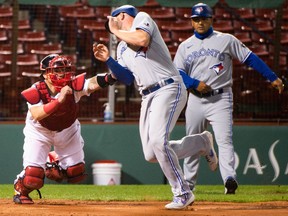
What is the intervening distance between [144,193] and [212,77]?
61.7 inches

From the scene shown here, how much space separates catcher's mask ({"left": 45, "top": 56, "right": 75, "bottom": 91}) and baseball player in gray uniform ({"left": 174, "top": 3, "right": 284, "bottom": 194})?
5.91ft

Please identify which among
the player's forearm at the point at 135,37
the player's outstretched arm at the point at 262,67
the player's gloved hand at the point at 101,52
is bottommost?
the player's outstretched arm at the point at 262,67

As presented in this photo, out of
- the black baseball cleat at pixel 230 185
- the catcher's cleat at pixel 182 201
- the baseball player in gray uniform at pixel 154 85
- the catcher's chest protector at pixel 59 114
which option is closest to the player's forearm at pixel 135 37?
the baseball player in gray uniform at pixel 154 85

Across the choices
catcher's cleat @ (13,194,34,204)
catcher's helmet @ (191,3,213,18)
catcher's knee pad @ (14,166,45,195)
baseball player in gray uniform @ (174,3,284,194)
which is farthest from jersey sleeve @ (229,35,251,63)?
catcher's cleat @ (13,194,34,204)

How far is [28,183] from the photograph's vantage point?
8.01 metres

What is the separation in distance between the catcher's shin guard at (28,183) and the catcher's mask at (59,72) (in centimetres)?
81

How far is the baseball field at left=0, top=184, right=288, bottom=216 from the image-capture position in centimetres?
729

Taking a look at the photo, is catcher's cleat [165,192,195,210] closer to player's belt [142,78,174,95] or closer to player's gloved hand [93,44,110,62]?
player's belt [142,78,174,95]

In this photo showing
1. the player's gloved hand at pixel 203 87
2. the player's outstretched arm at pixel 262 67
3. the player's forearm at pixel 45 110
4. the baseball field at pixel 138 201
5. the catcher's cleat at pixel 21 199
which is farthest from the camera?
the player's gloved hand at pixel 203 87

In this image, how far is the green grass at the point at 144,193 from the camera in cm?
897

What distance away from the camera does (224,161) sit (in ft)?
31.2

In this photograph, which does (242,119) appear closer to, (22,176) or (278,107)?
(278,107)

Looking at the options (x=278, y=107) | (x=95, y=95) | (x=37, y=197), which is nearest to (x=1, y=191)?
(x=37, y=197)

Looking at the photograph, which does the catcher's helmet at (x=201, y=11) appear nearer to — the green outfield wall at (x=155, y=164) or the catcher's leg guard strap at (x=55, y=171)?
the catcher's leg guard strap at (x=55, y=171)
